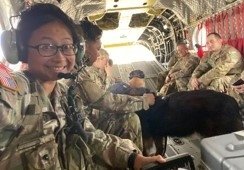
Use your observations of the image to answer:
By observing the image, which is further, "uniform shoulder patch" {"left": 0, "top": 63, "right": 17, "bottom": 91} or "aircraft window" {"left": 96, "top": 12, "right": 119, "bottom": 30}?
"aircraft window" {"left": 96, "top": 12, "right": 119, "bottom": 30}

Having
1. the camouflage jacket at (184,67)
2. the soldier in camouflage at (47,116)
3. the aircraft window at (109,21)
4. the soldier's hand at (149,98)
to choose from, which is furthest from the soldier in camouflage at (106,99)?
the aircraft window at (109,21)

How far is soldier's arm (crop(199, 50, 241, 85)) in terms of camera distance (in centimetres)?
264

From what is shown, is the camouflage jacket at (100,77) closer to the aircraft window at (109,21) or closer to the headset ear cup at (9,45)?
the headset ear cup at (9,45)

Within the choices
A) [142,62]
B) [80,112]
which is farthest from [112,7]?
[80,112]

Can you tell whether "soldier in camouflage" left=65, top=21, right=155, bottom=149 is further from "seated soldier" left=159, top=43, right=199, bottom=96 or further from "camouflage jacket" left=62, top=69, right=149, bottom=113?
"seated soldier" left=159, top=43, right=199, bottom=96

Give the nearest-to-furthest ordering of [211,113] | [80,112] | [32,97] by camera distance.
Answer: [32,97], [80,112], [211,113]

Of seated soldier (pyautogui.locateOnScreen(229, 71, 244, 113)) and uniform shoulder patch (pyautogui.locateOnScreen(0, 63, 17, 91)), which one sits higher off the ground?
uniform shoulder patch (pyautogui.locateOnScreen(0, 63, 17, 91))

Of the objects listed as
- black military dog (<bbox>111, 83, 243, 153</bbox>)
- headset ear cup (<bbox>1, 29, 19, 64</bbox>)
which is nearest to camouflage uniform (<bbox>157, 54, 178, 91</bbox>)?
black military dog (<bbox>111, 83, 243, 153</bbox>)

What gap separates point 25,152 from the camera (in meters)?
1.04

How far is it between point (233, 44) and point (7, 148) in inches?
99.0

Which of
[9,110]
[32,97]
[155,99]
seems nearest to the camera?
[9,110]

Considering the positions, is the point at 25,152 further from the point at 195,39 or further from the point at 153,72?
the point at 195,39

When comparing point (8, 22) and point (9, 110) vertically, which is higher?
point (8, 22)

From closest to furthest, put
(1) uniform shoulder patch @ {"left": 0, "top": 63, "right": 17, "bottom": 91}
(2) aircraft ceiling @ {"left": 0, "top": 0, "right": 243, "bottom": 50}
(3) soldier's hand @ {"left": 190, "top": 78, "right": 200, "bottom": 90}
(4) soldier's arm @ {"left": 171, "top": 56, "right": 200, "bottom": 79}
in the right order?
(1) uniform shoulder patch @ {"left": 0, "top": 63, "right": 17, "bottom": 91} → (3) soldier's hand @ {"left": 190, "top": 78, "right": 200, "bottom": 90} → (4) soldier's arm @ {"left": 171, "top": 56, "right": 200, "bottom": 79} → (2) aircraft ceiling @ {"left": 0, "top": 0, "right": 243, "bottom": 50}
